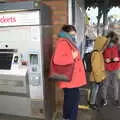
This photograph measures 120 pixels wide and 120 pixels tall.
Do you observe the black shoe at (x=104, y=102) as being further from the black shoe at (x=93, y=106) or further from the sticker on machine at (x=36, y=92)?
the sticker on machine at (x=36, y=92)

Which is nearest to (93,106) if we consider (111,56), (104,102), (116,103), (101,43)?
(104,102)

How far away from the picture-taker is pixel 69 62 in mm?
3836

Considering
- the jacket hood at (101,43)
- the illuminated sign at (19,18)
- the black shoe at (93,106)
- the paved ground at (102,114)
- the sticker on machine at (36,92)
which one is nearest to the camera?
the illuminated sign at (19,18)

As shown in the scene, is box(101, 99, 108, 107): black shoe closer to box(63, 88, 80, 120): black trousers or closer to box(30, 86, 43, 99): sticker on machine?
box(63, 88, 80, 120): black trousers

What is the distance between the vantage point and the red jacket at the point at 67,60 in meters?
3.83

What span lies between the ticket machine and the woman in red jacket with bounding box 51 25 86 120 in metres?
0.26

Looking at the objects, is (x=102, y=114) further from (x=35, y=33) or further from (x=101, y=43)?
(x=35, y=33)

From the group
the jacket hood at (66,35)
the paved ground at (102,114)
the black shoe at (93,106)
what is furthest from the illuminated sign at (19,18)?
the black shoe at (93,106)

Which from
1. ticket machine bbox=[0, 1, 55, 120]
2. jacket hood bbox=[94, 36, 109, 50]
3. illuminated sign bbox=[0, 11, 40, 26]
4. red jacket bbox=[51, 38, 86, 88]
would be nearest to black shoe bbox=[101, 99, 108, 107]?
jacket hood bbox=[94, 36, 109, 50]

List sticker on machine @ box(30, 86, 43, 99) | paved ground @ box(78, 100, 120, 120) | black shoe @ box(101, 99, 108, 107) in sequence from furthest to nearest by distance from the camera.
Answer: black shoe @ box(101, 99, 108, 107) → paved ground @ box(78, 100, 120, 120) → sticker on machine @ box(30, 86, 43, 99)

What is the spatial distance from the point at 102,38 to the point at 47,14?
146cm

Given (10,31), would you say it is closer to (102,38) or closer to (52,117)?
(52,117)

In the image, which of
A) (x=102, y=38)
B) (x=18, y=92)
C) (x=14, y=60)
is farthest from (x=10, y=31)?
(x=102, y=38)

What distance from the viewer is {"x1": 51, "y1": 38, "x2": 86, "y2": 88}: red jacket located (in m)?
3.83
